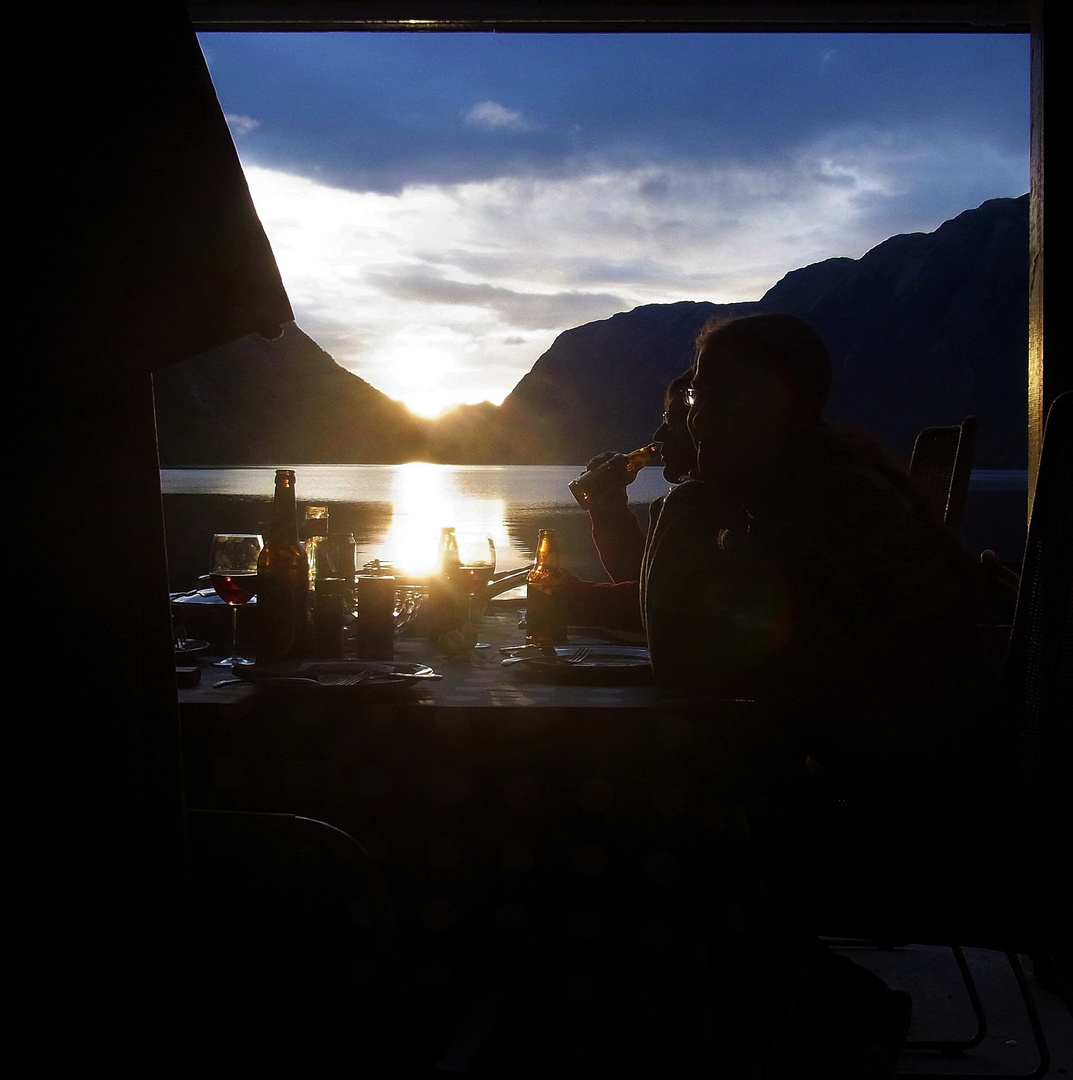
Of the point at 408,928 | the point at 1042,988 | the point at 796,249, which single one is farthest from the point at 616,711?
the point at 796,249

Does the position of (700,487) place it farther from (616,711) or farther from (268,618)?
(268,618)

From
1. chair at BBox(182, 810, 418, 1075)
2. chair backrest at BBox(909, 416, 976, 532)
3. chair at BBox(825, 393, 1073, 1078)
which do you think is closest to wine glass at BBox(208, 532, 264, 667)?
chair at BBox(182, 810, 418, 1075)

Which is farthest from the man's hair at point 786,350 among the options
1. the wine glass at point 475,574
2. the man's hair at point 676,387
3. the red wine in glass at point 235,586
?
the red wine in glass at point 235,586

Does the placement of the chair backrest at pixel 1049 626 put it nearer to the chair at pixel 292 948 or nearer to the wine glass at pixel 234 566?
the chair at pixel 292 948

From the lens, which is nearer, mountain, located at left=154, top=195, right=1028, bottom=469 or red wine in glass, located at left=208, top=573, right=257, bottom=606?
red wine in glass, located at left=208, top=573, right=257, bottom=606

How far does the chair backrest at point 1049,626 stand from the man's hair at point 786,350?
485mm

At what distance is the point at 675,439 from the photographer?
2115 millimetres

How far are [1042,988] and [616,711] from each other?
1719 millimetres

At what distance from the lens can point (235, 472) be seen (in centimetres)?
6800

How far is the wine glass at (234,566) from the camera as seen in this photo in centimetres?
159

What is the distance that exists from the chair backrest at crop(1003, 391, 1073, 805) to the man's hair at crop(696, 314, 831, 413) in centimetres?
49

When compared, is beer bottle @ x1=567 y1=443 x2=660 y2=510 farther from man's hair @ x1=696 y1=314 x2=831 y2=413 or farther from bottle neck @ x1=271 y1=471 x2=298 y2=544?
bottle neck @ x1=271 y1=471 x2=298 y2=544

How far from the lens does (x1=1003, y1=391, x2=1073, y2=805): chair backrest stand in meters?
1.05

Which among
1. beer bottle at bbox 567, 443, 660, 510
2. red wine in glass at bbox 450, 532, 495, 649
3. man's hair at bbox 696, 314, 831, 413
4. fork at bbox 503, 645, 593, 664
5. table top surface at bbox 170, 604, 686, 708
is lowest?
table top surface at bbox 170, 604, 686, 708
